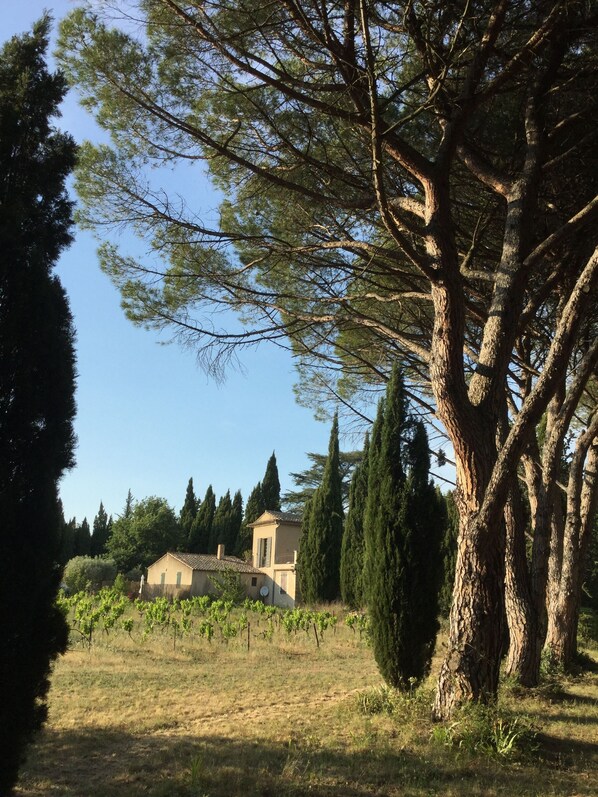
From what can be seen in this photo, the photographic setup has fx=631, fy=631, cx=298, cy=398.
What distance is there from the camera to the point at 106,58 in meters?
6.17

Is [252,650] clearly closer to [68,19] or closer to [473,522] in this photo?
[473,522]

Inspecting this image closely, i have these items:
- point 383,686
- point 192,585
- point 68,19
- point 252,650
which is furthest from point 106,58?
point 192,585

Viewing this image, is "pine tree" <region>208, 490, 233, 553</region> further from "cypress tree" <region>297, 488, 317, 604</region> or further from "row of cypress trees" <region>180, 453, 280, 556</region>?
"cypress tree" <region>297, 488, 317, 604</region>

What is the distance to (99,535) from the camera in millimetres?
46625

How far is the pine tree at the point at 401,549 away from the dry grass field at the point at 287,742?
1.93ft

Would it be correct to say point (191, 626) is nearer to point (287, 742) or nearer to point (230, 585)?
point (230, 585)

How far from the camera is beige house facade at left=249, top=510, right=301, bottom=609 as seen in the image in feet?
83.9

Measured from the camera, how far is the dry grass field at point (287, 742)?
418 centimetres

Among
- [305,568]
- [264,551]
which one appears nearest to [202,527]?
[264,551]

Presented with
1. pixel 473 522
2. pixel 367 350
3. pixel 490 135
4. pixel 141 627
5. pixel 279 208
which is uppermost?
pixel 490 135

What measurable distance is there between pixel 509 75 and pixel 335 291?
3.34 metres

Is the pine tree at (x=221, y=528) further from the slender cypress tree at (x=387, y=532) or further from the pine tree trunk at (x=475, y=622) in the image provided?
the pine tree trunk at (x=475, y=622)

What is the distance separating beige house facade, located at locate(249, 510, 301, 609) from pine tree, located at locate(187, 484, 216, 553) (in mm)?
11427

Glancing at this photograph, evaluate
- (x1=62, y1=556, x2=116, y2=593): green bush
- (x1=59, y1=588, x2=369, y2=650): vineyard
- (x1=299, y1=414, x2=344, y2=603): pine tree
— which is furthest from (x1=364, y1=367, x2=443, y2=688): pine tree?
(x1=62, y1=556, x2=116, y2=593): green bush
